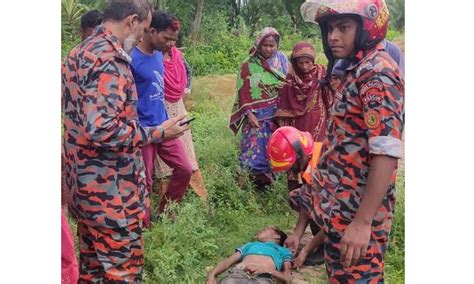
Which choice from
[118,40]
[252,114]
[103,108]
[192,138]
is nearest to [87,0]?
[118,40]

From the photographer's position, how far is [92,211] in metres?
2.37

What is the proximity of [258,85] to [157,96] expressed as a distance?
900 mm

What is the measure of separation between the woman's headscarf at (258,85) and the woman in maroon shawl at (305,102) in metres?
0.06

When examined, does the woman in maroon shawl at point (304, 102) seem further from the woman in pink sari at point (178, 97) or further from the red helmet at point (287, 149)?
the red helmet at point (287, 149)

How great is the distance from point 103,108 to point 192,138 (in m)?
1.26

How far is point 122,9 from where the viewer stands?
89.7 inches

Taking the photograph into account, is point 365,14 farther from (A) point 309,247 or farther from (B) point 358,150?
(A) point 309,247

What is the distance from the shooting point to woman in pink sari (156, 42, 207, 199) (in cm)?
326

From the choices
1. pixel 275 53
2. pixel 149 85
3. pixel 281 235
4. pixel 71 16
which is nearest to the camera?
pixel 71 16

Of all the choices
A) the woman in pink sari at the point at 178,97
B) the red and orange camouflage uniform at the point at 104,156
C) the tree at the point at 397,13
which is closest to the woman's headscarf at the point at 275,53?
the woman in pink sari at the point at 178,97

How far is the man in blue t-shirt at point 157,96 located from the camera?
2.94 m

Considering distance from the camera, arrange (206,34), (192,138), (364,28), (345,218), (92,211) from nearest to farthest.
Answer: (364,28)
(345,218)
(92,211)
(206,34)
(192,138)

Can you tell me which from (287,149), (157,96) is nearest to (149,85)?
(157,96)

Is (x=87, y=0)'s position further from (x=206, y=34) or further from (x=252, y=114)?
(x=252, y=114)
